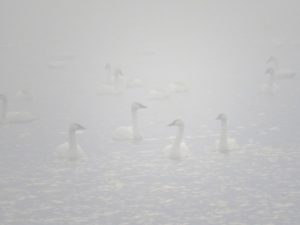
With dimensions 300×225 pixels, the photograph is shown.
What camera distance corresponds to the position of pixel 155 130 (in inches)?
955

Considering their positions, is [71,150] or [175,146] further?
[71,150]

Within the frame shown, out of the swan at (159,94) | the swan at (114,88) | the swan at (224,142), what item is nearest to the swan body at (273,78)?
the swan at (159,94)

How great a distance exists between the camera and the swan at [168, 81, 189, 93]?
102 feet

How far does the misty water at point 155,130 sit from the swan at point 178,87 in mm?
61

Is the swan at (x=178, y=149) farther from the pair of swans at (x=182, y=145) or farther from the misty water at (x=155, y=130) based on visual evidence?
the misty water at (x=155, y=130)

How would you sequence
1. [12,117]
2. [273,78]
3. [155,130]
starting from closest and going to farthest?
[155,130]
[12,117]
[273,78]

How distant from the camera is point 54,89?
32.6 meters

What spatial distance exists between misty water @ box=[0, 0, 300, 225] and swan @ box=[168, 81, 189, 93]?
0.06 meters

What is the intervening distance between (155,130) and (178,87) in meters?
7.04

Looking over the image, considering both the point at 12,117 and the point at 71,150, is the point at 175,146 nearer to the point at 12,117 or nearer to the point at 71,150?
the point at 71,150

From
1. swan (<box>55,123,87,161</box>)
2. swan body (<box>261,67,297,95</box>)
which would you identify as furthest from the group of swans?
swan body (<box>261,67,297,95</box>)

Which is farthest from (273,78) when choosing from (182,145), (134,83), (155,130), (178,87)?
(182,145)

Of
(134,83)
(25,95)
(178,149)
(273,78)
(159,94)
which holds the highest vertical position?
(134,83)

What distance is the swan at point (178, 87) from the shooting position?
31.0m
